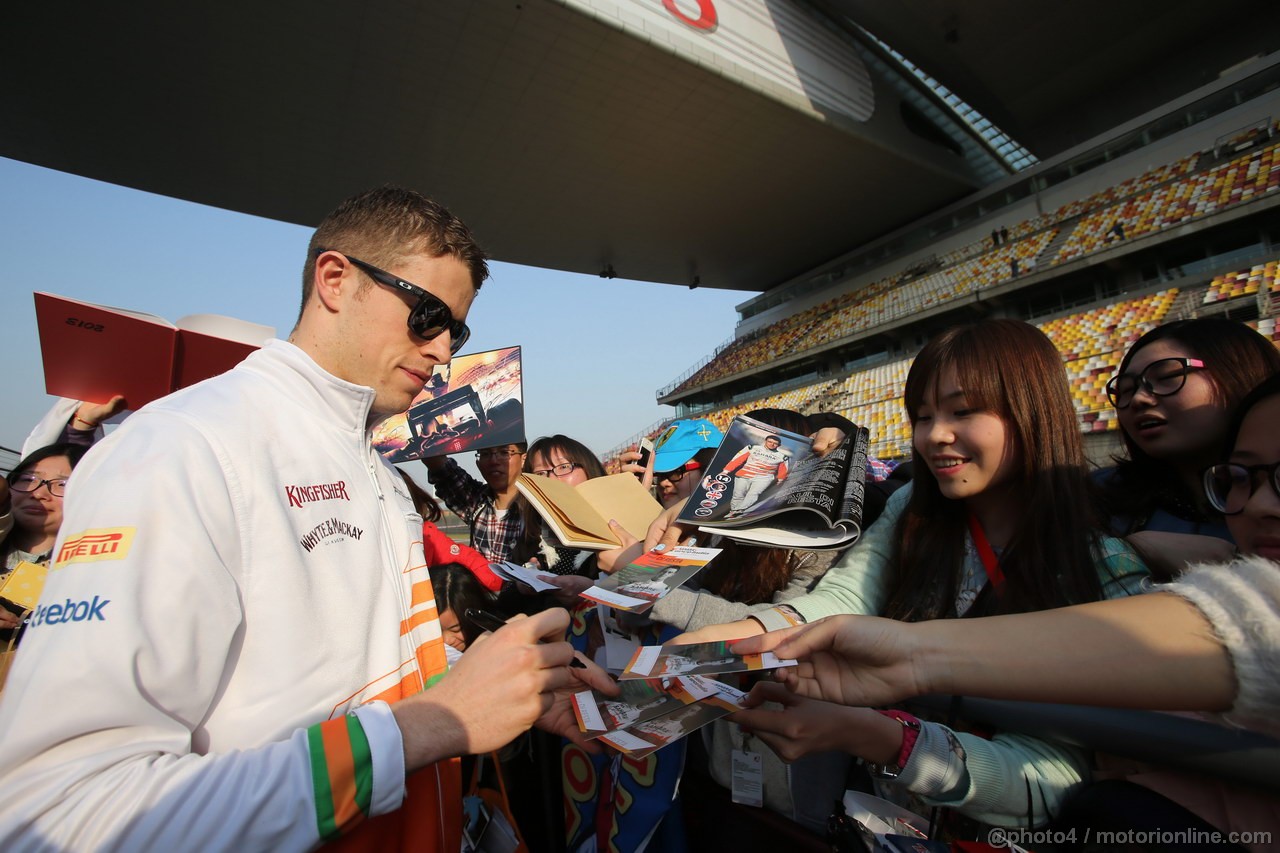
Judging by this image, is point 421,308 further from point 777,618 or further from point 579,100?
point 579,100

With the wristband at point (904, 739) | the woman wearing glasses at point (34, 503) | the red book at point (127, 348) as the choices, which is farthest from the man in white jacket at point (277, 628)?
the woman wearing glasses at point (34, 503)

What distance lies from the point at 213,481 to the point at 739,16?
17690 mm

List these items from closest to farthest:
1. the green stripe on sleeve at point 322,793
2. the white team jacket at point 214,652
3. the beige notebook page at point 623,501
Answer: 1. the white team jacket at point 214,652
2. the green stripe on sleeve at point 322,793
3. the beige notebook page at point 623,501

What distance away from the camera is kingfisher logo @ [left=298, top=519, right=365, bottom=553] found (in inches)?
43.3

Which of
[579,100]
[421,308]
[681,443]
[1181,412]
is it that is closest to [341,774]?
[421,308]

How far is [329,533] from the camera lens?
3.81ft

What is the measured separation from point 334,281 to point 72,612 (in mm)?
869

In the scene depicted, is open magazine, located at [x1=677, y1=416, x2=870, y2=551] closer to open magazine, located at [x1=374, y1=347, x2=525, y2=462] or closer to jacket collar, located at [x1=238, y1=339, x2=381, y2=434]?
jacket collar, located at [x1=238, y1=339, x2=381, y2=434]

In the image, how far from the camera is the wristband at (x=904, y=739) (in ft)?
3.72

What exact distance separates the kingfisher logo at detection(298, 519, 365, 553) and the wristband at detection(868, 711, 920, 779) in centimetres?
116

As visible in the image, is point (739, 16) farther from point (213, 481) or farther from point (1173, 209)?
point (213, 481)

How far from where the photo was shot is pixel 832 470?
1.55 meters

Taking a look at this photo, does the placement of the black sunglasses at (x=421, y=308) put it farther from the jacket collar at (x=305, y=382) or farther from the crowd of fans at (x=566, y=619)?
the jacket collar at (x=305, y=382)

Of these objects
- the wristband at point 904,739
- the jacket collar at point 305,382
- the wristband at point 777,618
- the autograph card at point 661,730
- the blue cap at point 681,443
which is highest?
the jacket collar at point 305,382
